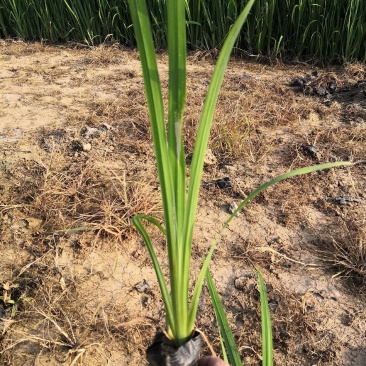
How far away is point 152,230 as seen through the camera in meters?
1.84

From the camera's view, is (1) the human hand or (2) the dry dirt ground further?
(2) the dry dirt ground

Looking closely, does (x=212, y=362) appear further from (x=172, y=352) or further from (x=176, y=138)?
(x=176, y=138)

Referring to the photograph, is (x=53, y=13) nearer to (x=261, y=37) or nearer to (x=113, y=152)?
(x=261, y=37)

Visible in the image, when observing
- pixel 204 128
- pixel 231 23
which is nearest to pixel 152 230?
pixel 204 128

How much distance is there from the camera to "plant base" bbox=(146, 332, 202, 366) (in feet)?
2.82

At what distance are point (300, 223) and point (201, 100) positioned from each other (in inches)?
51.4

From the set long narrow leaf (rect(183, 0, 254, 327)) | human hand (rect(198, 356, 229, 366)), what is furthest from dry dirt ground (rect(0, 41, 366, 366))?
long narrow leaf (rect(183, 0, 254, 327))

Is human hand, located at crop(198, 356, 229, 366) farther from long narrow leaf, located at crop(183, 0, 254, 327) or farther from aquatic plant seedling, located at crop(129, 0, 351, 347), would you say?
long narrow leaf, located at crop(183, 0, 254, 327)

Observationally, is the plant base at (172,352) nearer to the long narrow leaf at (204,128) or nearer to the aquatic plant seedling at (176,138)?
the aquatic plant seedling at (176,138)

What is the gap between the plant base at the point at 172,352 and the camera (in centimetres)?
86

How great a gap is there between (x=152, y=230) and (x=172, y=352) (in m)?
0.99

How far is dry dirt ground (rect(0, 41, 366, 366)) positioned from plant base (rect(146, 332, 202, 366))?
27 centimetres

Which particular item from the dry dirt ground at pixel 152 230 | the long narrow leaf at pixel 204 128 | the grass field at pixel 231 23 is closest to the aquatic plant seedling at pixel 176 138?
the long narrow leaf at pixel 204 128

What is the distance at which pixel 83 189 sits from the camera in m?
2.02
